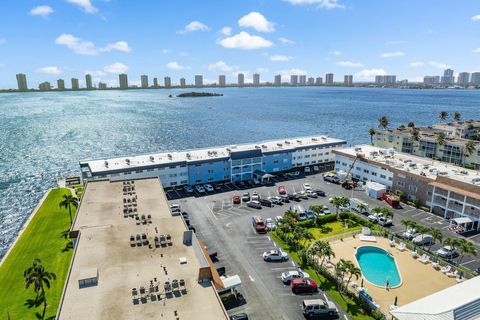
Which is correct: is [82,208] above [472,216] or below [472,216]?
above

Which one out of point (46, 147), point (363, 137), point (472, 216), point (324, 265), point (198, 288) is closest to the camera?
point (198, 288)

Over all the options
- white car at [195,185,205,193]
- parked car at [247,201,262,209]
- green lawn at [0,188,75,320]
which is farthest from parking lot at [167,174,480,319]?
green lawn at [0,188,75,320]

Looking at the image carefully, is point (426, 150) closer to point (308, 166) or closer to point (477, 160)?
point (477, 160)

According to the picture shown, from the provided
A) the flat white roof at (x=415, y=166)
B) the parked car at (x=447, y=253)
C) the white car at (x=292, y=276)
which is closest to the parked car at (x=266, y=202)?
the white car at (x=292, y=276)

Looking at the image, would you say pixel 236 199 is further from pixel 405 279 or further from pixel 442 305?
pixel 442 305

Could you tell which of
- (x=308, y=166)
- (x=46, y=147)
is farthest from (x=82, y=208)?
(x=46, y=147)

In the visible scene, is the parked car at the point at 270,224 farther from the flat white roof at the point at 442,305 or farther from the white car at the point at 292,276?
the flat white roof at the point at 442,305

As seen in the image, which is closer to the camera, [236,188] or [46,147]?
[236,188]
